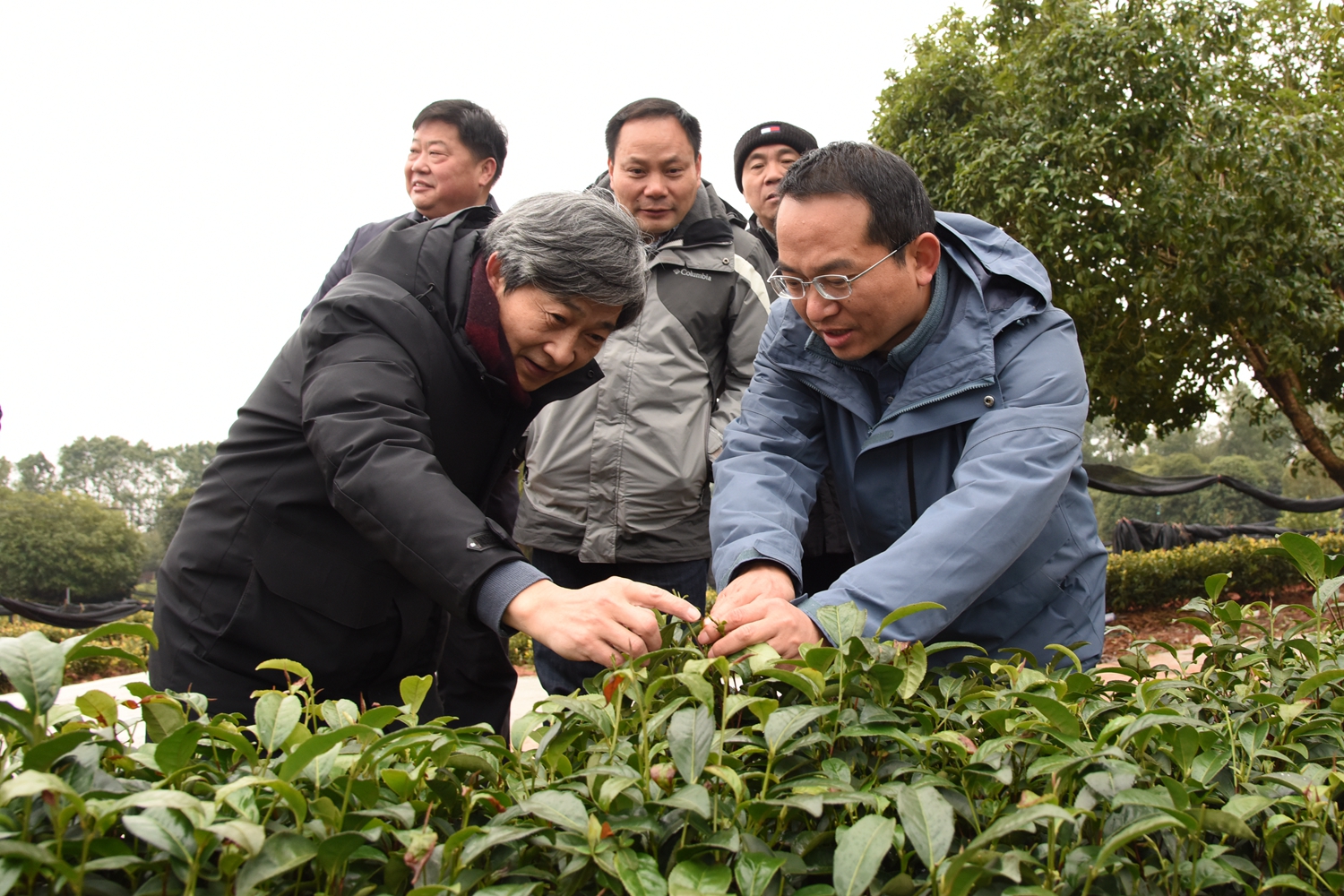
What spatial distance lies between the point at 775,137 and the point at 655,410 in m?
1.32

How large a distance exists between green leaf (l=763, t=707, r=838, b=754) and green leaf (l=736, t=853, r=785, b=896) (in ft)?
0.45

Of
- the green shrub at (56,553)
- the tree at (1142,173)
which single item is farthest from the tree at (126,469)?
the tree at (1142,173)

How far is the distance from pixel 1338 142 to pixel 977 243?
418 inches

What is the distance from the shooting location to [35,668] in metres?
0.93

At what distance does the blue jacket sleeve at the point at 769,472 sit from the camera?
6.01 ft

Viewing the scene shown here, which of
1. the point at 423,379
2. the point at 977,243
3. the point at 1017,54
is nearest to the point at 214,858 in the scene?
the point at 423,379

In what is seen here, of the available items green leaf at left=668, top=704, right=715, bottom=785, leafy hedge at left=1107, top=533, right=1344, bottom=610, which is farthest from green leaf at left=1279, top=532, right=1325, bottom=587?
leafy hedge at left=1107, top=533, right=1344, bottom=610

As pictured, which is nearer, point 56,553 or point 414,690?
point 414,690

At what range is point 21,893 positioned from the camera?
33.3 inches

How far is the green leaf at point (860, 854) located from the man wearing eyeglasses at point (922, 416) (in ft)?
2.64

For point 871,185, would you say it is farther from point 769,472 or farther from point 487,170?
point 487,170

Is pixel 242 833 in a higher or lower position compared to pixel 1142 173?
lower

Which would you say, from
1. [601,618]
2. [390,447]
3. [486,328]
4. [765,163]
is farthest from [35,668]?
[765,163]

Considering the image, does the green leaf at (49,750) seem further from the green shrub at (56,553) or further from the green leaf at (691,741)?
the green shrub at (56,553)
